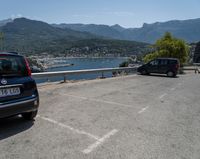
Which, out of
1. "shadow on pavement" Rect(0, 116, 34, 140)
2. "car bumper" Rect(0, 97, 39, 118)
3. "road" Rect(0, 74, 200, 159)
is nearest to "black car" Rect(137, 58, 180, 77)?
"road" Rect(0, 74, 200, 159)

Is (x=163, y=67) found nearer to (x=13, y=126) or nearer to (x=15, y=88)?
(x=13, y=126)

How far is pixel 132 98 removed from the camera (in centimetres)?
986

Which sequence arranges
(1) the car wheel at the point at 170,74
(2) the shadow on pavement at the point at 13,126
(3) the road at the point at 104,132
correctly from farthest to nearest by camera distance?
(1) the car wheel at the point at 170,74 → (2) the shadow on pavement at the point at 13,126 → (3) the road at the point at 104,132

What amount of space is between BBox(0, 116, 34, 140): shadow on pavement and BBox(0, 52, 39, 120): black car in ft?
0.94

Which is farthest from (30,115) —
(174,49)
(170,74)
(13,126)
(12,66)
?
(174,49)

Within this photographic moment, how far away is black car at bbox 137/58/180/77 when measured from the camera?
80.1 ft

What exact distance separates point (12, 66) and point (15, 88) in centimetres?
54

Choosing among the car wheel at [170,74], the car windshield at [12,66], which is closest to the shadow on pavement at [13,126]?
the car windshield at [12,66]

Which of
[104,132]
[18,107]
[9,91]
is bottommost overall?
[104,132]

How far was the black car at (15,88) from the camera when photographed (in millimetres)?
5293

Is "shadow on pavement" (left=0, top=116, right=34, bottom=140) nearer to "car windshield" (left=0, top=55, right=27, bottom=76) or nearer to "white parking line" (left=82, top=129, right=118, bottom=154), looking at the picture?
"car windshield" (left=0, top=55, right=27, bottom=76)

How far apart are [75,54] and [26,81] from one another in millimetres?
182906

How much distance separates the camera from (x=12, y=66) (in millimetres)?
5707

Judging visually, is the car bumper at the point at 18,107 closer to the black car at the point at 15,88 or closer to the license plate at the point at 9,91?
the black car at the point at 15,88
